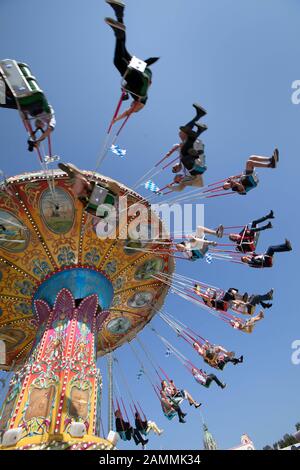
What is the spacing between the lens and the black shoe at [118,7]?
536cm

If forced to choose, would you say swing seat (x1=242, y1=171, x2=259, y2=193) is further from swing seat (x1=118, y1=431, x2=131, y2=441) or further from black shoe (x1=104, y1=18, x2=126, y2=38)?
swing seat (x1=118, y1=431, x2=131, y2=441)

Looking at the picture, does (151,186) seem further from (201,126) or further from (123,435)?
(123,435)

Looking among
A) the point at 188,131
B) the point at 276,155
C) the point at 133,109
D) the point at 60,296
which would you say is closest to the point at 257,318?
the point at 276,155

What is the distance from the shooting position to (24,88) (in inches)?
225

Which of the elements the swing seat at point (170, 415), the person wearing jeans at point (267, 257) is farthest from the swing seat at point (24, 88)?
the swing seat at point (170, 415)

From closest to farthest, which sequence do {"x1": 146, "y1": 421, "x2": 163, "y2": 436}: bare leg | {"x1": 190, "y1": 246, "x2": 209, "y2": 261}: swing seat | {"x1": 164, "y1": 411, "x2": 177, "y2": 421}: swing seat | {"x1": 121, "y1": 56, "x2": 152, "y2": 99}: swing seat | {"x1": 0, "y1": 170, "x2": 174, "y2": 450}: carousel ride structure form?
1. {"x1": 121, "y1": 56, "x2": 152, "y2": 99}: swing seat
2. {"x1": 0, "y1": 170, "x2": 174, "y2": 450}: carousel ride structure
3. {"x1": 190, "y1": 246, "x2": 209, "y2": 261}: swing seat
4. {"x1": 164, "y1": 411, "x2": 177, "y2": 421}: swing seat
5. {"x1": 146, "y1": 421, "x2": 163, "y2": 436}: bare leg

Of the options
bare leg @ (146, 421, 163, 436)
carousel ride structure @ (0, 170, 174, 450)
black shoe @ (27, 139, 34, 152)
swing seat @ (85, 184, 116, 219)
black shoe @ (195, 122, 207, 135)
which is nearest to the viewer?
black shoe @ (27, 139, 34, 152)

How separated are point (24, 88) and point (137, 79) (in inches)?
76.7

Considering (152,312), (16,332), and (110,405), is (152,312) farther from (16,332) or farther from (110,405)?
(16,332)

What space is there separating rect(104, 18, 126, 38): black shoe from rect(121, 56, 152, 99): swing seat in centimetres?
41

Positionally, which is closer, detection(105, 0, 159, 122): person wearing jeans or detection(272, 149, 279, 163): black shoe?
detection(105, 0, 159, 122): person wearing jeans

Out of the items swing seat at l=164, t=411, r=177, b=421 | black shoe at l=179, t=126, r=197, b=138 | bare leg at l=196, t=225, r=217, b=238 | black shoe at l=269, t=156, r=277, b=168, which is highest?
black shoe at l=179, t=126, r=197, b=138

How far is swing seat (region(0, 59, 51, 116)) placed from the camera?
18.4 feet

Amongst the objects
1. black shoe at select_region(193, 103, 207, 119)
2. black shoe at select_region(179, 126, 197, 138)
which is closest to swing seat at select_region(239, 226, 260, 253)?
black shoe at select_region(179, 126, 197, 138)
